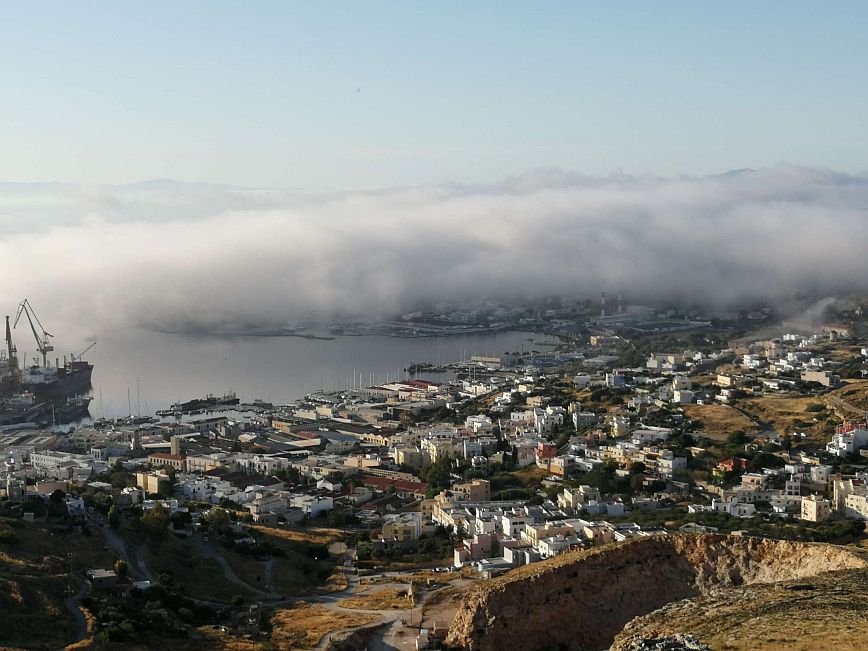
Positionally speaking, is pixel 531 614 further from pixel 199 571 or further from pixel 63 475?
pixel 63 475

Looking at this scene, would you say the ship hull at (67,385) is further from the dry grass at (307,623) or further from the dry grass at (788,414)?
the dry grass at (307,623)

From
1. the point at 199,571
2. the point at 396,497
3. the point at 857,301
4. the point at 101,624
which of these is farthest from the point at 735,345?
the point at 101,624

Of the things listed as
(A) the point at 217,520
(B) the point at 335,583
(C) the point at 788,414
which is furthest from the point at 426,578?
(C) the point at 788,414

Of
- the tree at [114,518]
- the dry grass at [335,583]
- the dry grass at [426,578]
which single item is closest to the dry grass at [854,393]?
the dry grass at [426,578]

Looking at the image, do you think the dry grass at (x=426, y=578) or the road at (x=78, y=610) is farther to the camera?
the dry grass at (x=426, y=578)

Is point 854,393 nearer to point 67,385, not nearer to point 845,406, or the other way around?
point 845,406
